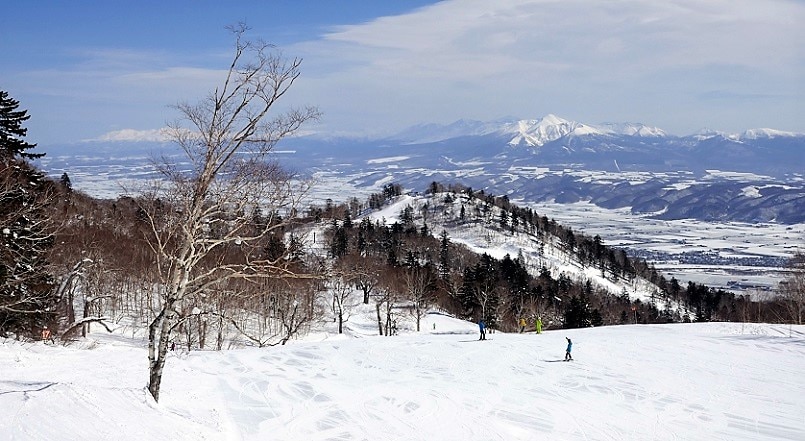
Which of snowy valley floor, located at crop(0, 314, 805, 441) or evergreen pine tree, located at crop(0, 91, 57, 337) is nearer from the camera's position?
snowy valley floor, located at crop(0, 314, 805, 441)

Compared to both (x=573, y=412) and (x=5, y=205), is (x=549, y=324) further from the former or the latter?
(x=5, y=205)

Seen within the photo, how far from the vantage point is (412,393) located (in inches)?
A: 788

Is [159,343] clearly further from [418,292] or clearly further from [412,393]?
[418,292]

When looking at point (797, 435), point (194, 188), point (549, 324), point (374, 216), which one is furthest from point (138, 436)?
point (374, 216)

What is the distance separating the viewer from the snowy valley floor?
13211mm

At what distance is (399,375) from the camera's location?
2312 centimetres

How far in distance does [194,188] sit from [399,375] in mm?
13577

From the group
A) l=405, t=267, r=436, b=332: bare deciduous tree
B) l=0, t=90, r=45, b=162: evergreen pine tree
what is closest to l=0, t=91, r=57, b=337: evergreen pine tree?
l=0, t=90, r=45, b=162: evergreen pine tree

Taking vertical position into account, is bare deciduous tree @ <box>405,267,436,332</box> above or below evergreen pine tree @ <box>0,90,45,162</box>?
below

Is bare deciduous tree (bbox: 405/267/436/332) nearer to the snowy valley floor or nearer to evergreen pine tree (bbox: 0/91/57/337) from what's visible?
the snowy valley floor

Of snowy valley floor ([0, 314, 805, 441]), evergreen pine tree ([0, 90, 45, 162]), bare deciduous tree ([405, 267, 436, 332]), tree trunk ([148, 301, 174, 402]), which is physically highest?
evergreen pine tree ([0, 90, 45, 162])

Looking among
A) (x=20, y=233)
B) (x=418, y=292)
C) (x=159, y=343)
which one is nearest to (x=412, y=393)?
(x=159, y=343)

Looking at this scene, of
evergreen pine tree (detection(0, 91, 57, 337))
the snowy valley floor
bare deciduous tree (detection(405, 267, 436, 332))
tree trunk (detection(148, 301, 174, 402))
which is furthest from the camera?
bare deciduous tree (detection(405, 267, 436, 332))

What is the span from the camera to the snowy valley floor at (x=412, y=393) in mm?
13211
